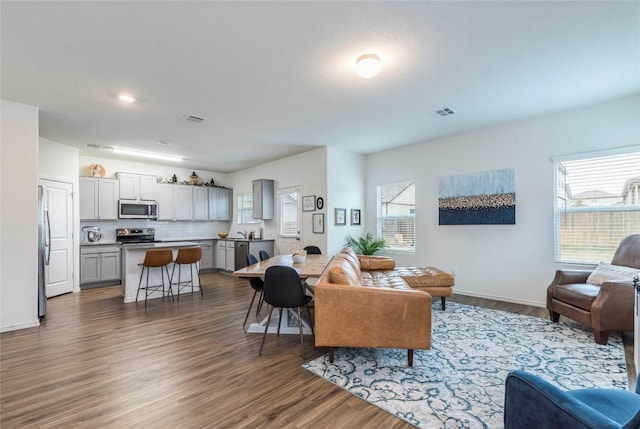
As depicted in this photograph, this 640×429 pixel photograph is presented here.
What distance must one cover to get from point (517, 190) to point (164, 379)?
513cm

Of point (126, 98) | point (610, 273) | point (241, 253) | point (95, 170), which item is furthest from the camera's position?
point (241, 253)

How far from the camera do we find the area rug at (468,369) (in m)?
1.95

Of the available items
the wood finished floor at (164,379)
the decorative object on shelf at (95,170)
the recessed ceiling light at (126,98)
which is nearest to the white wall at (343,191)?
the wood finished floor at (164,379)

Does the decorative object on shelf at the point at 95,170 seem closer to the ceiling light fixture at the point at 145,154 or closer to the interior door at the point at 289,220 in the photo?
the ceiling light fixture at the point at 145,154

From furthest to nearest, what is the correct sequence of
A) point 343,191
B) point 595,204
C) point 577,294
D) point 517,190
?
point 343,191 < point 517,190 < point 595,204 < point 577,294

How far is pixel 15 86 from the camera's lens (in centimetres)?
316

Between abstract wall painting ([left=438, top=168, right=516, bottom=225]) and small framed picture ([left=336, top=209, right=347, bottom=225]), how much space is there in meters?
1.82

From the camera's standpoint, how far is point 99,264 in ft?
19.4

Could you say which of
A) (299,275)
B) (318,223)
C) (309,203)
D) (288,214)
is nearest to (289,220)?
(288,214)

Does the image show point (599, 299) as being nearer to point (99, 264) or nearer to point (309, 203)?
point (309, 203)

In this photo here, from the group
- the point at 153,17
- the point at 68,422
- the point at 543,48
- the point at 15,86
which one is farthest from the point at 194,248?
the point at 543,48

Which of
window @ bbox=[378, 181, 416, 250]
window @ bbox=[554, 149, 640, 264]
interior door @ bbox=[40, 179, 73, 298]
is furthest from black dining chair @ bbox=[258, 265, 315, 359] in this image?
interior door @ bbox=[40, 179, 73, 298]

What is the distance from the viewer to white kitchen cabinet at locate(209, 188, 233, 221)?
26.5 ft

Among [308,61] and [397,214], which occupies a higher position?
[308,61]
